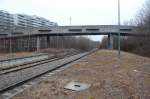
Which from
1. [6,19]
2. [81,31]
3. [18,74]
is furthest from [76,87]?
[6,19]

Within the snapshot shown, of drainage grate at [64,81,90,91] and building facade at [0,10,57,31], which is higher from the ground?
building facade at [0,10,57,31]

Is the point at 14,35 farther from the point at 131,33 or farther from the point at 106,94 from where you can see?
the point at 106,94

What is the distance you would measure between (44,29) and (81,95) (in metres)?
81.6

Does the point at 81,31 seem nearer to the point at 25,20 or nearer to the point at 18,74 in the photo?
the point at 18,74

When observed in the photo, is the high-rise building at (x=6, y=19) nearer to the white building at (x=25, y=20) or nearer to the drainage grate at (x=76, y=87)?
the white building at (x=25, y=20)

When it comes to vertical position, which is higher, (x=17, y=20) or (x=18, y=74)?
(x=17, y=20)

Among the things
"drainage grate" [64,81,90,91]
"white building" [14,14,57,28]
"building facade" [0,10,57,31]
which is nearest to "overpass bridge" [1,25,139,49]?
"building facade" [0,10,57,31]

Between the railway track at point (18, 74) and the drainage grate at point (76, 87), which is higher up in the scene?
the drainage grate at point (76, 87)

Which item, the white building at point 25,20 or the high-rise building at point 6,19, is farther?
the white building at point 25,20

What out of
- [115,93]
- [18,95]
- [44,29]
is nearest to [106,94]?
[115,93]

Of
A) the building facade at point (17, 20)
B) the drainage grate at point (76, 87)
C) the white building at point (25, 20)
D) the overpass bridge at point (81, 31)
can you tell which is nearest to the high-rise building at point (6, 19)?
the building facade at point (17, 20)

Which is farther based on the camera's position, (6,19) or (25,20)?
(25,20)

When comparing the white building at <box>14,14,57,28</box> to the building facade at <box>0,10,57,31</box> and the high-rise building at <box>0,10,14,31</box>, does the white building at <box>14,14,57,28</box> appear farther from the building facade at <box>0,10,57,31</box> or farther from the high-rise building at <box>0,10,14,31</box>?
the high-rise building at <box>0,10,14,31</box>

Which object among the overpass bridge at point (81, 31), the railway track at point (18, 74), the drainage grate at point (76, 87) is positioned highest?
the overpass bridge at point (81, 31)
